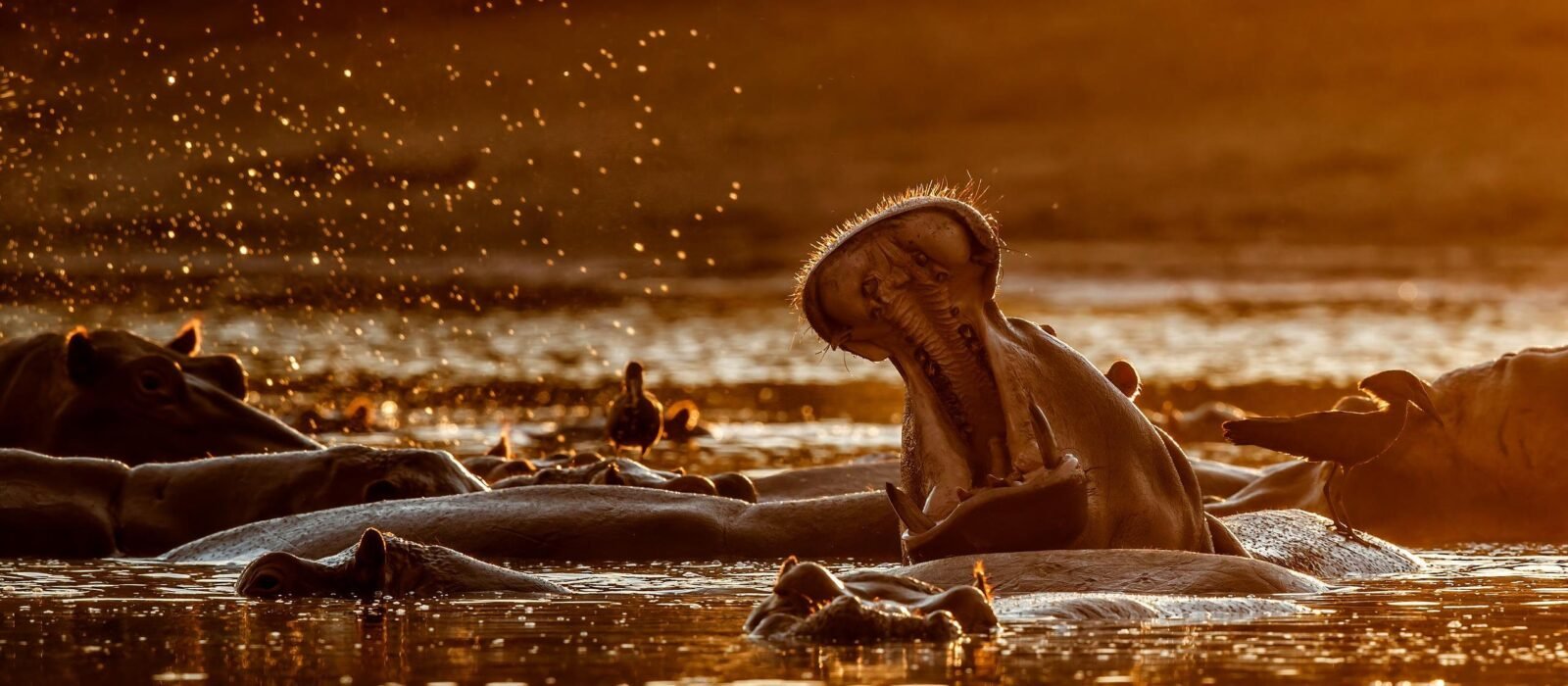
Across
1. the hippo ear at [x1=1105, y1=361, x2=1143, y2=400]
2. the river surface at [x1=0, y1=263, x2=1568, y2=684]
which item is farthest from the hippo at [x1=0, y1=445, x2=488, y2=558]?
the hippo ear at [x1=1105, y1=361, x2=1143, y2=400]

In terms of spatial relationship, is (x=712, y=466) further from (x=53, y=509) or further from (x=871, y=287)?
(x=871, y=287)

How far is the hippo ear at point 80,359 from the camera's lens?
13.8 metres

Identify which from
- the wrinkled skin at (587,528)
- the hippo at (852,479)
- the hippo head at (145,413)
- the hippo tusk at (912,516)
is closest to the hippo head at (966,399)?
the hippo tusk at (912,516)

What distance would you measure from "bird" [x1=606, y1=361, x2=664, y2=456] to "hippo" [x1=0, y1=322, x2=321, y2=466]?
3057 millimetres

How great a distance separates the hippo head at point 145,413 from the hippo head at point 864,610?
21.1 ft

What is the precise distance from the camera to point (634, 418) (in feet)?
54.6

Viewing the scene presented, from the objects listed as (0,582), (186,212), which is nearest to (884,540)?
(0,582)

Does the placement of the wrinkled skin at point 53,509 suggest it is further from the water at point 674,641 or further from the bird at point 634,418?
the bird at point 634,418

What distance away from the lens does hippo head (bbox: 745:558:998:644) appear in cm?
731

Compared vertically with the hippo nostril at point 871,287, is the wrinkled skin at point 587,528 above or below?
below

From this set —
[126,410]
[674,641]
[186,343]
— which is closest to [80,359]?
[126,410]

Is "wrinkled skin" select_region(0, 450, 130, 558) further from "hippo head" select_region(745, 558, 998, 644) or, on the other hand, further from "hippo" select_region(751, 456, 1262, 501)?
"hippo head" select_region(745, 558, 998, 644)

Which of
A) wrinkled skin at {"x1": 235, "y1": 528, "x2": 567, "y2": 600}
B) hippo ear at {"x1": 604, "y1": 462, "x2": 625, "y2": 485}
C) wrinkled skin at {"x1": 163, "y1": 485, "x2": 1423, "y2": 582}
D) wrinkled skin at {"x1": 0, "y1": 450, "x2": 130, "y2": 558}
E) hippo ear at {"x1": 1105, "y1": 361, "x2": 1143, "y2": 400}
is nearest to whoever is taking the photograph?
wrinkled skin at {"x1": 235, "y1": 528, "x2": 567, "y2": 600}

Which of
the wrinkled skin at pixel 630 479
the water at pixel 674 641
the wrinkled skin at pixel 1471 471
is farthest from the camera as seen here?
the wrinkled skin at pixel 630 479
